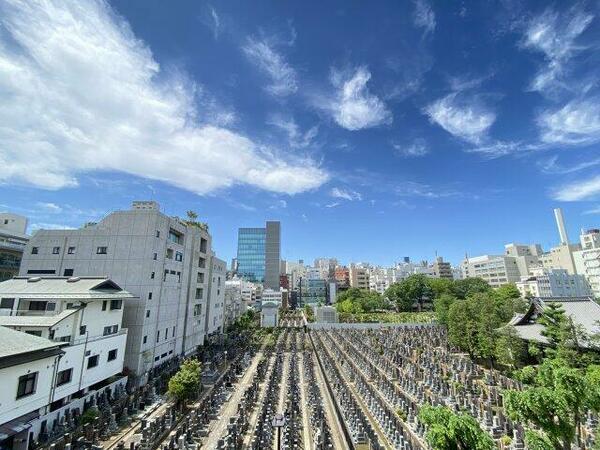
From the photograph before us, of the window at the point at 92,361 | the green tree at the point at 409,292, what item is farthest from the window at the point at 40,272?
the green tree at the point at 409,292

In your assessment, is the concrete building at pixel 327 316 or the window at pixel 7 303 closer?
the window at pixel 7 303

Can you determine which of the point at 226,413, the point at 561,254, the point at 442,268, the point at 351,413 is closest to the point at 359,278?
the point at 442,268

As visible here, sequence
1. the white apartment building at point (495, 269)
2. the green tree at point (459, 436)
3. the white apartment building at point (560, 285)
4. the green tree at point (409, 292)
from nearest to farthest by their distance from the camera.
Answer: the green tree at point (459, 436) → the white apartment building at point (560, 285) → the green tree at point (409, 292) → the white apartment building at point (495, 269)

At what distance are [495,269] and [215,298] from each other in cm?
11123

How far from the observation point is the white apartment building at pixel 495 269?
117m

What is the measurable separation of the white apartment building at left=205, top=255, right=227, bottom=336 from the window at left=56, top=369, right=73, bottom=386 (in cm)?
2932

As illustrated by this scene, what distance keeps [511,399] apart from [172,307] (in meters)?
33.9

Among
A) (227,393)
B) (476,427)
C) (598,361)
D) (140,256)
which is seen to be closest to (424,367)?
(598,361)

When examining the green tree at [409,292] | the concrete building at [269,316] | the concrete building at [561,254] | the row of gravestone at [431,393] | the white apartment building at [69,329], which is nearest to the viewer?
the white apartment building at [69,329]

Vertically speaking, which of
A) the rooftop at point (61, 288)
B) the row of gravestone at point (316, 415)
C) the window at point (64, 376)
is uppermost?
the rooftop at point (61, 288)

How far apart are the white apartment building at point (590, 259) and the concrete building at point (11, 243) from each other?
12232 cm

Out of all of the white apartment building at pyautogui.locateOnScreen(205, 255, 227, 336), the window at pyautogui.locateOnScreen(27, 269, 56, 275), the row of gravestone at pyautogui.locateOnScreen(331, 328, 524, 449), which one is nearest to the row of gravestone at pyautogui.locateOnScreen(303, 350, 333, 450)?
the row of gravestone at pyautogui.locateOnScreen(331, 328, 524, 449)

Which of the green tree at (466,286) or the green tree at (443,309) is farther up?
the green tree at (466,286)

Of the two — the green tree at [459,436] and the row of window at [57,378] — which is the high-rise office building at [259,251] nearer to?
the row of window at [57,378]
